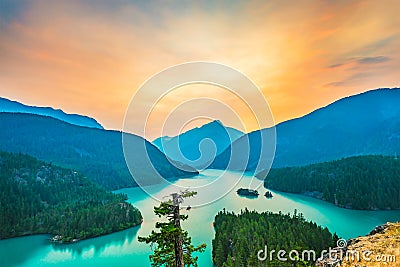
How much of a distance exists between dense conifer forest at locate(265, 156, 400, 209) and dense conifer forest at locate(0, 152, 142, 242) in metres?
37.1

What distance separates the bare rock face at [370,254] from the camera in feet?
8.21

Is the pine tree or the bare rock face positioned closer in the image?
the bare rock face

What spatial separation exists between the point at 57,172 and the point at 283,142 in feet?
397

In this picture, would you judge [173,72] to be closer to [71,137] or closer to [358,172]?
[358,172]

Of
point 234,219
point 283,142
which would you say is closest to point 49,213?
point 234,219

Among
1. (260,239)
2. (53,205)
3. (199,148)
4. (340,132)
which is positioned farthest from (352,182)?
(340,132)

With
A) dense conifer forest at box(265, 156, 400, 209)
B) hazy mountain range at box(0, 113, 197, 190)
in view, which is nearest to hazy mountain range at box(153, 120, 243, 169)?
dense conifer forest at box(265, 156, 400, 209)

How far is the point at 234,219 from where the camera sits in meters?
28.4

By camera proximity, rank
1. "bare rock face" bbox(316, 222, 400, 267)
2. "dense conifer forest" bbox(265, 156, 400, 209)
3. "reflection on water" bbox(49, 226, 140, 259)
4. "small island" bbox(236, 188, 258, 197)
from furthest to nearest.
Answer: "small island" bbox(236, 188, 258, 197)
"dense conifer forest" bbox(265, 156, 400, 209)
"reflection on water" bbox(49, 226, 140, 259)
"bare rock face" bbox(316, 222, 400, 267)

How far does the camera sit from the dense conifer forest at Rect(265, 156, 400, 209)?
1839 inches

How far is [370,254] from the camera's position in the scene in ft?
8.70

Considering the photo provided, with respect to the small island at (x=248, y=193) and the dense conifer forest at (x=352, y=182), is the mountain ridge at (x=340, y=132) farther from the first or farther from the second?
the small island at (x=248, y=193)

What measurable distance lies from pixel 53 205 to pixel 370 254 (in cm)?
5464

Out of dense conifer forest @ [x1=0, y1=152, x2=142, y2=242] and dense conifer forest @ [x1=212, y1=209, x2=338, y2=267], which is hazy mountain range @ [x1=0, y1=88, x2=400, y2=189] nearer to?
dense conifer forest @ [x1=0, y1=152, x2=142, y2=242]
